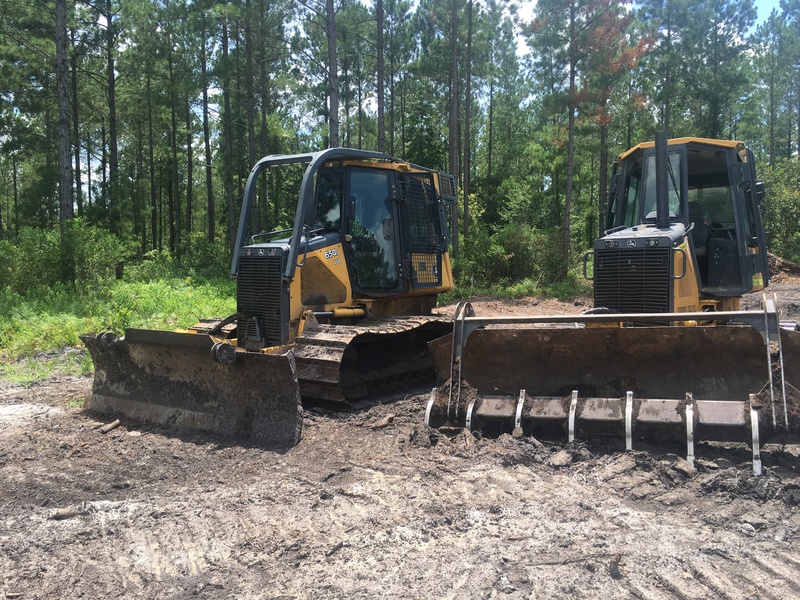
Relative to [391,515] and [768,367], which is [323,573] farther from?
[768,367]

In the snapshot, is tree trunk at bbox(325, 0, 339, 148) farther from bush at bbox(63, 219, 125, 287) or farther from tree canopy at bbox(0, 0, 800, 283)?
bush at bbox(63, 219, 125, 287)

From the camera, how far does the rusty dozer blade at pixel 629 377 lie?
4.46 metres

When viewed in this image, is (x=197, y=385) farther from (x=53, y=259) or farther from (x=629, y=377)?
(x=53, y=259)

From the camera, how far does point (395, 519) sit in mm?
3852

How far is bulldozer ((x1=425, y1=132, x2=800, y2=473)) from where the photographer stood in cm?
457

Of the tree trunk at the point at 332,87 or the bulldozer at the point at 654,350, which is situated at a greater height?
the tree trunk at the point at 332,87

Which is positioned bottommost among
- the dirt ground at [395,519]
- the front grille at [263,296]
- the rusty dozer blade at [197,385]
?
the dirt ground at [395,519]

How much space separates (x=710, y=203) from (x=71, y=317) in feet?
37.2

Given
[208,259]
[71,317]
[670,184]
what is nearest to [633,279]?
[670,184]

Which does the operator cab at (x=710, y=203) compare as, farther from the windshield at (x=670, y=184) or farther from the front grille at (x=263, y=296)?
the front grille at (x=263, y=296)

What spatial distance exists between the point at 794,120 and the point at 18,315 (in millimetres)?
49540

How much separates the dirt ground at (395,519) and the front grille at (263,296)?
1484 millimetres

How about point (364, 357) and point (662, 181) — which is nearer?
point (662, 181)

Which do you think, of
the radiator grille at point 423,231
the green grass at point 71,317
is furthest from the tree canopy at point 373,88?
the radiator grille at point 423,231
